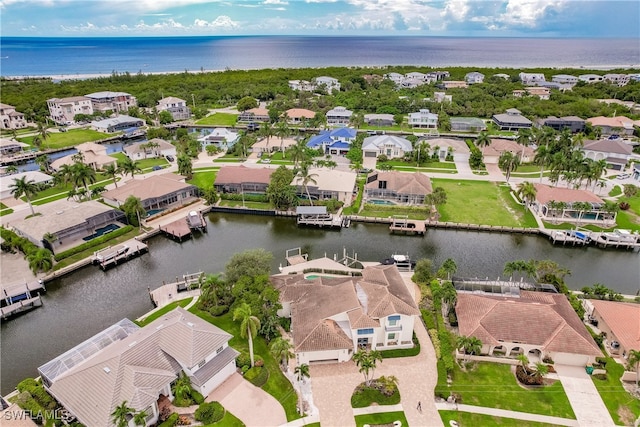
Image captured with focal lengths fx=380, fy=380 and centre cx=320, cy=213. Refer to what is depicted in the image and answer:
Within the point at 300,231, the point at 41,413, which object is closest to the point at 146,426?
the point at 41,413

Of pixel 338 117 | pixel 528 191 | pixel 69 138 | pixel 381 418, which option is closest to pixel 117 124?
pixel 69 138

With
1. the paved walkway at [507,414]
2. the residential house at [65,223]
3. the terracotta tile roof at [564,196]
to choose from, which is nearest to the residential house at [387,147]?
the terracotta tile roof at [564,196]

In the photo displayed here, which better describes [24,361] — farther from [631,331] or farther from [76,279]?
[631,331]

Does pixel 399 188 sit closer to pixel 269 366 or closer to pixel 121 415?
pixel 269 366

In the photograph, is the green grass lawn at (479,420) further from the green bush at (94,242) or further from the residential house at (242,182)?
the green bush at (94,242)

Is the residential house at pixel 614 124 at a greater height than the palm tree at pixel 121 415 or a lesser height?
greater
